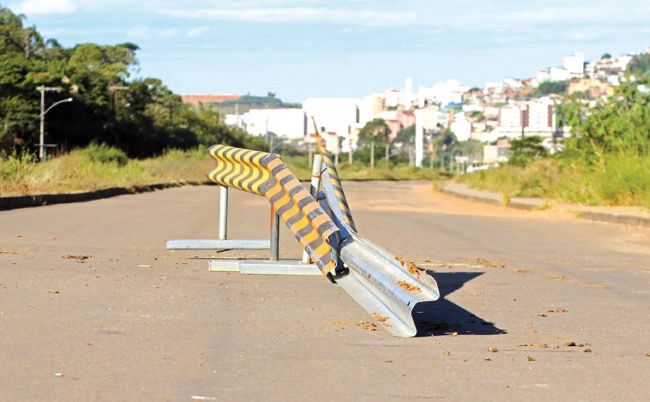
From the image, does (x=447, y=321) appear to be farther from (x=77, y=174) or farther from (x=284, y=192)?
(x=77, y=174)

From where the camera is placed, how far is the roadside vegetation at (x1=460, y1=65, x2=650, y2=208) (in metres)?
30.2

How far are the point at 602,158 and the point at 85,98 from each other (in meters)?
53.8

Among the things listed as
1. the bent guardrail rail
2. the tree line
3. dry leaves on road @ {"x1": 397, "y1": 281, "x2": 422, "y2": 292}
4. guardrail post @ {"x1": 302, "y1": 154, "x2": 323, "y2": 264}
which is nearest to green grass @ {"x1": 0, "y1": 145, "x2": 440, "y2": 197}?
the tree line

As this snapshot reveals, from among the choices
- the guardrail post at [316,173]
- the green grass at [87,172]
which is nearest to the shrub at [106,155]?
the green grass at [87,172]

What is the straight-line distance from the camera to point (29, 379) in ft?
22.3

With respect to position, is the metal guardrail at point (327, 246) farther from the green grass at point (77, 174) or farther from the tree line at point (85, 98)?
the tree line at point (85, 98)

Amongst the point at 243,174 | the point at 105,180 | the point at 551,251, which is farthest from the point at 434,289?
the point at 105,180

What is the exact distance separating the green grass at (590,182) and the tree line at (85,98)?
27.6 metres

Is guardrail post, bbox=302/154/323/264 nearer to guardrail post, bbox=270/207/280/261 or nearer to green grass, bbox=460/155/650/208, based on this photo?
guardrail post, bbox=270/207/280/261

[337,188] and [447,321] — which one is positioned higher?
[337,188]

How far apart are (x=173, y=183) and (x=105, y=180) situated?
9.70 meters

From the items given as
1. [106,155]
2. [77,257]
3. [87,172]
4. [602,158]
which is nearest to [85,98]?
[106,155]

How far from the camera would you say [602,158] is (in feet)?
111

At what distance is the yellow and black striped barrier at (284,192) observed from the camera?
36.8 ft
